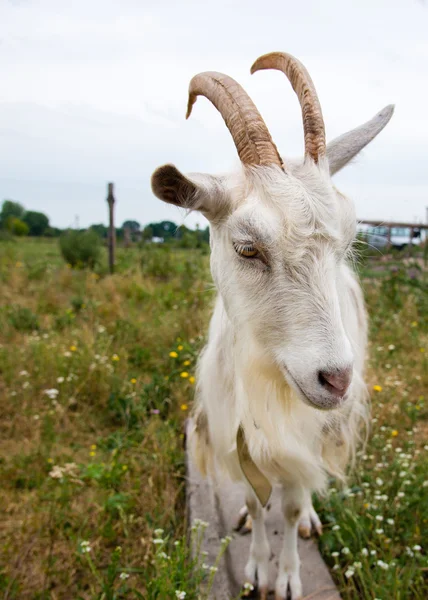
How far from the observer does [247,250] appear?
5.42 feet

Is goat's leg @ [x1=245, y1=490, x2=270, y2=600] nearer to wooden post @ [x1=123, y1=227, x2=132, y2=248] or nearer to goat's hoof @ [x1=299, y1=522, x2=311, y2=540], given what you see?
goat's hoof @ [x1=299, y1=522, x2=311, y2=540]

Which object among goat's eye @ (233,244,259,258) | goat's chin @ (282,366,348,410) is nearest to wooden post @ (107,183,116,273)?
goat's eye @ (233,244,259,258)

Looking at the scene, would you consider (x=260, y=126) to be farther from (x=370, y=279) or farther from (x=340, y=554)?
(x=370, y=279)

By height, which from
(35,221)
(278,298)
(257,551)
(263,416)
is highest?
(35,221)

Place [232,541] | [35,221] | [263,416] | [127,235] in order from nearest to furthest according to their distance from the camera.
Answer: [263,416] → [232,541] → [127,235] → [35,221]

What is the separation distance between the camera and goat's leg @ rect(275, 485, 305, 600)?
232 centimetres

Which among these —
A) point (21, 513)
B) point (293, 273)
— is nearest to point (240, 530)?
point (21, 513)

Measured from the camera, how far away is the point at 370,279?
697cm

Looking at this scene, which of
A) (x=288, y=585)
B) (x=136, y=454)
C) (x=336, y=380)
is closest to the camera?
(x=336, y=380)

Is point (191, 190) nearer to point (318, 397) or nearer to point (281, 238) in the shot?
point (281, 238)

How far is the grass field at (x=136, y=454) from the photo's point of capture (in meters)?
2.33

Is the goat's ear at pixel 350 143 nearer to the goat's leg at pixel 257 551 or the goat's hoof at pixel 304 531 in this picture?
the goat's leg at pixel 257 551

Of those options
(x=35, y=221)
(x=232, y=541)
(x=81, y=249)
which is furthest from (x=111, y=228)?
(x=35, y=221)

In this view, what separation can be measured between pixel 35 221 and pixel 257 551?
47739 millimetres
